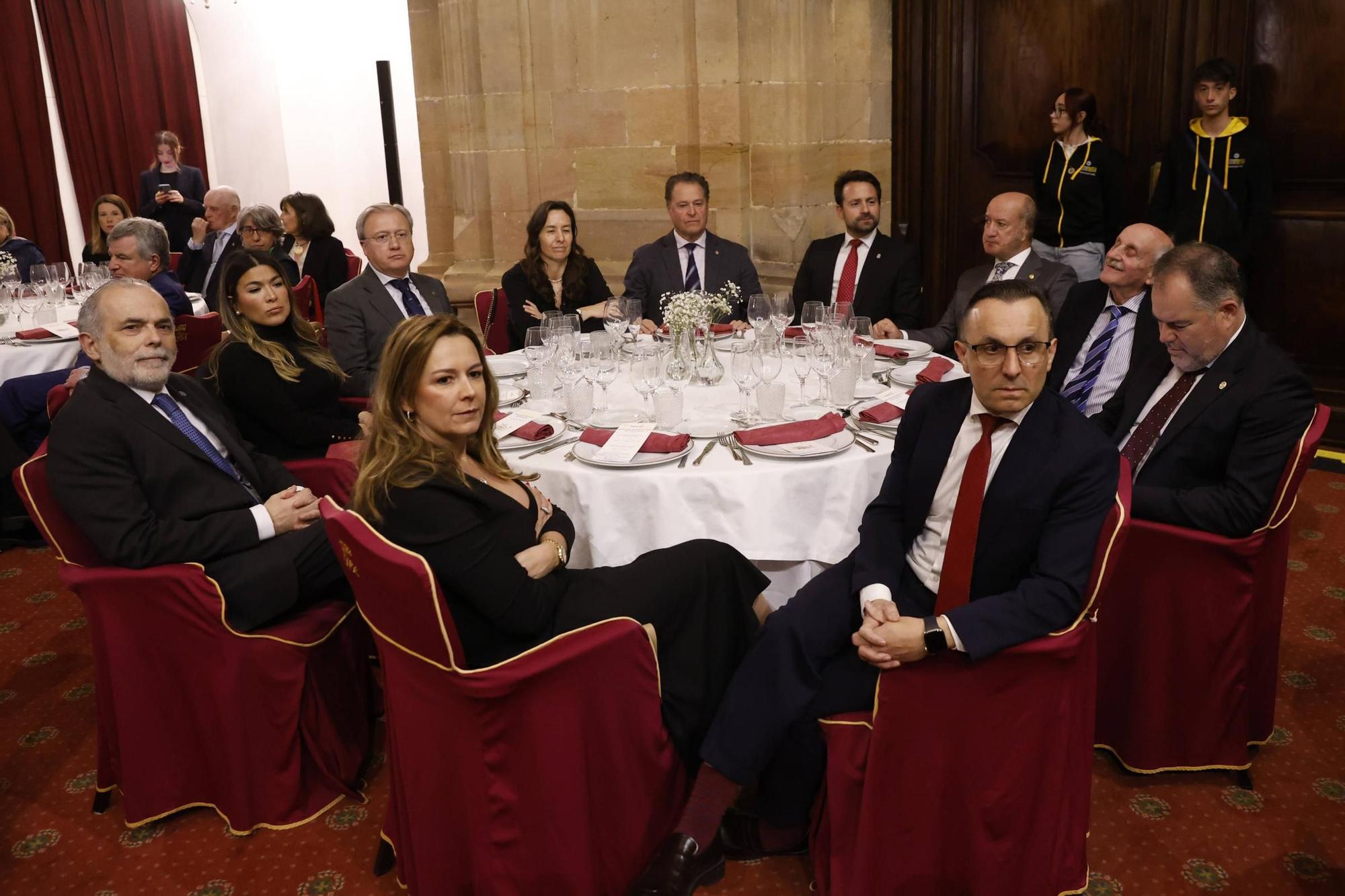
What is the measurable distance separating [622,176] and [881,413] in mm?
3832

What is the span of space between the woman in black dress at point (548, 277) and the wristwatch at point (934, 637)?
10.1 ft

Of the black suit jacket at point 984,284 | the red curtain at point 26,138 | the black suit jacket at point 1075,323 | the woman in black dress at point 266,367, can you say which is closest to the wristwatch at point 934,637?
the black suit jacket at point 1075,323

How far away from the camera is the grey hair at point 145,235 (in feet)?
16.4

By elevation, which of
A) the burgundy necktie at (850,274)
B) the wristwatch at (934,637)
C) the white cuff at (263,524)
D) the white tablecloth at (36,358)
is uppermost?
the burgundy necktie at (850,274)

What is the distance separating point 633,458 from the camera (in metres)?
2.78

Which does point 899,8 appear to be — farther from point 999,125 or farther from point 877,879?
point 877,879

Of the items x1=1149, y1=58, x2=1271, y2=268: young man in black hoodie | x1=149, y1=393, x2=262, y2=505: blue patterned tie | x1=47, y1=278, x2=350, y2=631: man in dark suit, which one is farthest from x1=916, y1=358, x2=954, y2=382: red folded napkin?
x1=1149, y1=58, x2=1271, y2=268: young man in black hoodie

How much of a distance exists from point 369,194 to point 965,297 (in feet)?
26.7

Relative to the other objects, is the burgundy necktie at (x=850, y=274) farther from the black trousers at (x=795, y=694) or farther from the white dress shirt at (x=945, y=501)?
the black trousers at (x=795, y=694)

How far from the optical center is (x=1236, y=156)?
16.8 feet

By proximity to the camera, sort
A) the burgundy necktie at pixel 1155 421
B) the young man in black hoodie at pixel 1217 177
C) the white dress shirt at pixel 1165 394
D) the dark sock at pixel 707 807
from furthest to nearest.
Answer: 1. the young man in black hoodie at pixel 1217 177
2. the burgundy necktie at pixel 1155 421
3. the white dress shirt at pixel 1165 394
4. the dark sock at pixel 707 807

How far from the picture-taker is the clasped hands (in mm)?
2092

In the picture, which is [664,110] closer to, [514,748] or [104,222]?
[104,222]

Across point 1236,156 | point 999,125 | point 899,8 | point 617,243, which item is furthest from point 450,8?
point 1236,156
